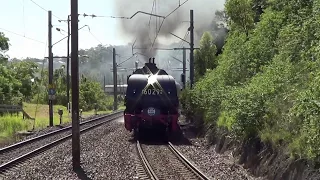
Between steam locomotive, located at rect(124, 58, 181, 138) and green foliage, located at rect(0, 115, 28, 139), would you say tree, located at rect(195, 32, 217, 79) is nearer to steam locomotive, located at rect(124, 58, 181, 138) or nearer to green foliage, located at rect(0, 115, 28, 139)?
green foliage, located at rect(0, 115, 28, 139)

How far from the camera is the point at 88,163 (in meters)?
16.2

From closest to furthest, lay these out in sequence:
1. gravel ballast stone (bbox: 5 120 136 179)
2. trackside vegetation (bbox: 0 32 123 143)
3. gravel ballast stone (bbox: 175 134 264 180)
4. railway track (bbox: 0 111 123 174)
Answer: gravel ballast stone (bbox: 175 134 264 180) < gravel ballast stone (bbox: 5 120 136 179) < railway track (bbox: 0 111 123 174) < trackside vegetation (bbox: 0 32 123 143)

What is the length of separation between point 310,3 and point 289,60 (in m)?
3.88

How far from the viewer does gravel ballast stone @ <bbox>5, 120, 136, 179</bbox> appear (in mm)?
13841

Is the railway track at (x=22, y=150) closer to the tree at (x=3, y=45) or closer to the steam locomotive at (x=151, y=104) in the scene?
the steam locomotive at (x=151, y=104)

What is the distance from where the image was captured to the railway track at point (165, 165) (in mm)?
13438

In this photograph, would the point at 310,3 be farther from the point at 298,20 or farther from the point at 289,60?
the point at 289,60

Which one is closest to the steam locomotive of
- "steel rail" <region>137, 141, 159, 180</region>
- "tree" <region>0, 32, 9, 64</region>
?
"steel rail" <region>137, 141, 159, 180</region>

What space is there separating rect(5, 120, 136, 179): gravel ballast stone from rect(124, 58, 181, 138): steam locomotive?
1.22 m

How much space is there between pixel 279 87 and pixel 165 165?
451 centimetres

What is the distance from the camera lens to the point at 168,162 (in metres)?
16.1

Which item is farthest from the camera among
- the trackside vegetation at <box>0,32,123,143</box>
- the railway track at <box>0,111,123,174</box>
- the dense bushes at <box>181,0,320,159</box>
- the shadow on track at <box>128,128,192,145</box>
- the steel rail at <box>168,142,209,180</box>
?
the trackside vegetation at <box>0,32,123,143</box>

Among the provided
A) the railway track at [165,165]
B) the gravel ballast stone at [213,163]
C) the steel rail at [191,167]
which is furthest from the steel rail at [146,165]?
the gravel ballast stone at [213,163]

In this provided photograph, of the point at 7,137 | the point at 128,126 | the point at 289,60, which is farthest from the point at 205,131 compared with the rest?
the point at 7,137
